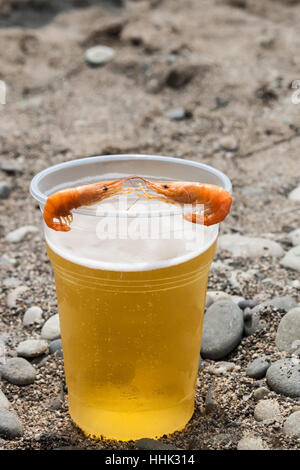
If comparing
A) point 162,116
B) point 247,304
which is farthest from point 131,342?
point 162,116

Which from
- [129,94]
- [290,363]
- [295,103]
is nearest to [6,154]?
[129,94]

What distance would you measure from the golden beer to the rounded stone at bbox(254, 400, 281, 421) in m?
0.25

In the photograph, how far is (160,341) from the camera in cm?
181

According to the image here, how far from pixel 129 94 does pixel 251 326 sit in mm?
3574

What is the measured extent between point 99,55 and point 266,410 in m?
4.79

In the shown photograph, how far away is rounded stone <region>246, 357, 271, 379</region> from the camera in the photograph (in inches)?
87.2

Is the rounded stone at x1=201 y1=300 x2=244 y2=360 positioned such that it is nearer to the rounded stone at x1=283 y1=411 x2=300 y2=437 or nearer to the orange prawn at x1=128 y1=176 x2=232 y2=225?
the rounded stone at x1=283 y1=411 x2=300 y2=437

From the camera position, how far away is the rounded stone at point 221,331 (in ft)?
7.73

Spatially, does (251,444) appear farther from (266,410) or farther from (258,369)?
(258,369)

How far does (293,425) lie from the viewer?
193cm

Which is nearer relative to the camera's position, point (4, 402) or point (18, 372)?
point (4, 402)

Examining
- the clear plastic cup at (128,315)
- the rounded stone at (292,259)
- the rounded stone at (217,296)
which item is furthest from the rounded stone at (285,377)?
the rounded stone at (292,259)

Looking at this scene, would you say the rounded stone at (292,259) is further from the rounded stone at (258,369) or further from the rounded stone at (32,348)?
the rounded stone at (32,348)

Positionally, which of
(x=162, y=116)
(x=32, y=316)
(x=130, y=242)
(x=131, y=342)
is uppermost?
(x=130, y=242)
